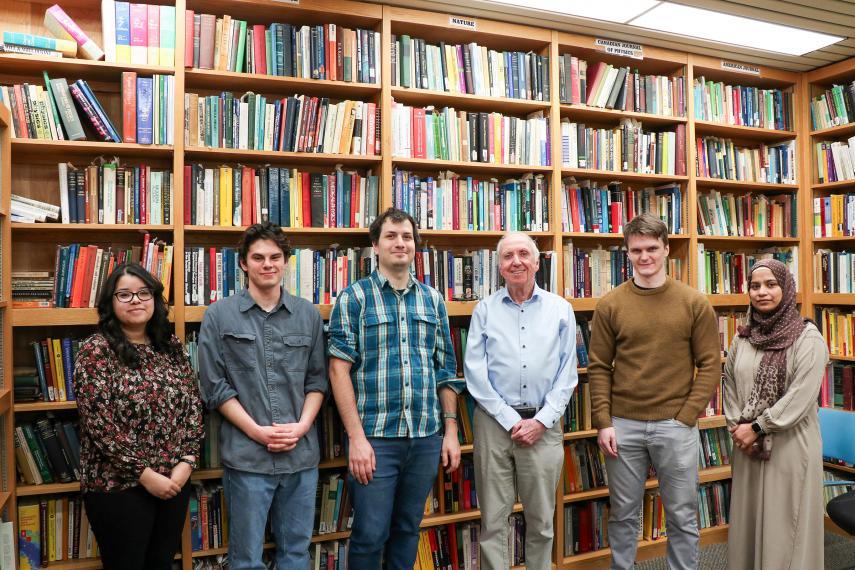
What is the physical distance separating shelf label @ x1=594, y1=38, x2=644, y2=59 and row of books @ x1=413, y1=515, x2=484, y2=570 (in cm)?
263

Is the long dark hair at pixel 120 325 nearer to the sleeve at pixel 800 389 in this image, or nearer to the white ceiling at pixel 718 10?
the white ceiling at pixel 718 10

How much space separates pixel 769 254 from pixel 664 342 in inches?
71.0

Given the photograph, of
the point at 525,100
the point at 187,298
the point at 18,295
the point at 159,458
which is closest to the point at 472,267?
the point at 525,100

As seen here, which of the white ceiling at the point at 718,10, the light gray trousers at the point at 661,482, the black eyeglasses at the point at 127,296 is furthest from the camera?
the white ceiling at the point at 718,10

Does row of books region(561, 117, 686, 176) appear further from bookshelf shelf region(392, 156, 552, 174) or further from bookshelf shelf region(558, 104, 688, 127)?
bookshelf shelf region(392, 156, 552, 174)

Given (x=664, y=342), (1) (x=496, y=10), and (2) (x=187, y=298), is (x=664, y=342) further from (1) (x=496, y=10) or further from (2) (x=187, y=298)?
(2) (x=187, y=298)

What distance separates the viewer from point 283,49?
275 cm

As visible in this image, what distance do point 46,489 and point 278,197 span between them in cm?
156

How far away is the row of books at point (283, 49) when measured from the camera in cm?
263

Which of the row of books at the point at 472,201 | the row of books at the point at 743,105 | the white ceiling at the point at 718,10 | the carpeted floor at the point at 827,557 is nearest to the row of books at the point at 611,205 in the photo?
the row of books at the point at 472,201

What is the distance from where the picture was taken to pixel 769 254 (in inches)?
152

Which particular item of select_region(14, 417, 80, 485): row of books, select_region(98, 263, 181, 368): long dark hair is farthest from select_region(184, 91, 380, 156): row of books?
select_region(14, 417, 80, 485): row of books

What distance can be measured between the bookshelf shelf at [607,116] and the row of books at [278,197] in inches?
47.6

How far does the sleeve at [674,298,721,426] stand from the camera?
8.43 ft
